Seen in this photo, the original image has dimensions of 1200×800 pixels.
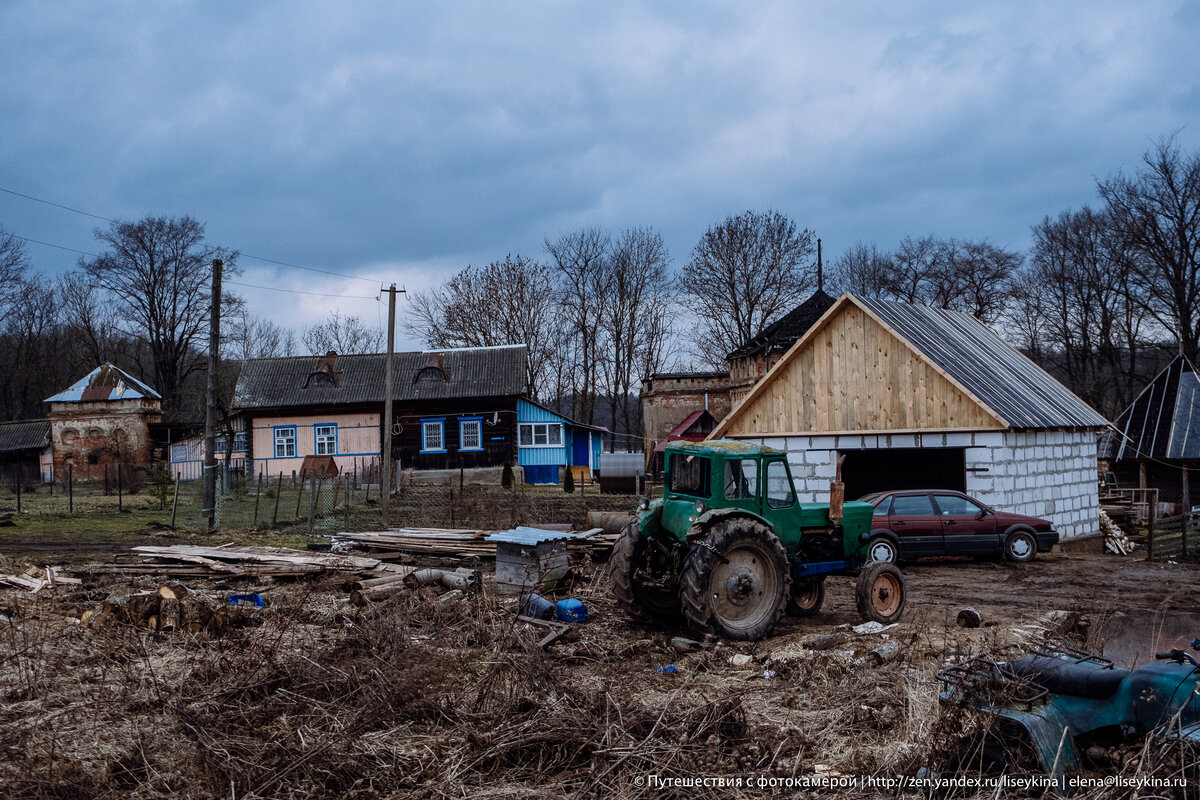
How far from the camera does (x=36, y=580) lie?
12.0 m

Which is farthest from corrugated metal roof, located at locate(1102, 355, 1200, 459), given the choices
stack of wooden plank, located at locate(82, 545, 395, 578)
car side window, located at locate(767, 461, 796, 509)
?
stack of wooden plank, located at locate(82, 545, 395, 578)

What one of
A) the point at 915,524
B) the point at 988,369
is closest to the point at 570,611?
the point at 915,524

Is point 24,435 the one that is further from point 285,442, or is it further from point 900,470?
point 900,470

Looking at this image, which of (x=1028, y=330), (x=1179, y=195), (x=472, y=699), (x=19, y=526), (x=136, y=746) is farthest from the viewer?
(x=1028, y=330)

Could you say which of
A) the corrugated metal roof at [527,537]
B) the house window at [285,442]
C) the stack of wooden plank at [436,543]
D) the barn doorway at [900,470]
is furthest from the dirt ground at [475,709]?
the house window at [285,442]

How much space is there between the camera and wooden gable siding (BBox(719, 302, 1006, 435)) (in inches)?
667

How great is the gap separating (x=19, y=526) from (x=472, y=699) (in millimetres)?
19275

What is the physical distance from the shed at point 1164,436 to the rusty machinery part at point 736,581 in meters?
20.2

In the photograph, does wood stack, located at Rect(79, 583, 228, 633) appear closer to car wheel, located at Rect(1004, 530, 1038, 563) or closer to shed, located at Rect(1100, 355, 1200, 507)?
car wheel, located at Rect(1004, 530, 1038, 563)

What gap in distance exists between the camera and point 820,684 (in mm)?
6957

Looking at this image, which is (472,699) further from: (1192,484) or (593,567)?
(1192,484)

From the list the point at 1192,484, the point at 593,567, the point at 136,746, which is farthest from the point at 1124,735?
the point at 1192,484

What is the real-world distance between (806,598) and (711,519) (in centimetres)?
233

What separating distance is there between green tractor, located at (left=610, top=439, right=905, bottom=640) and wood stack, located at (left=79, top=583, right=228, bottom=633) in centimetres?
428
